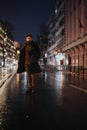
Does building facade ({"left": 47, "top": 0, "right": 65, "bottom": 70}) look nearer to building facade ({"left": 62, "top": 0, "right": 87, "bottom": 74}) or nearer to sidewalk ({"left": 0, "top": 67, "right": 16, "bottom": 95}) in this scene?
building facade ({"left": 62, "top": 0, "right": 87, "bottom": 74})

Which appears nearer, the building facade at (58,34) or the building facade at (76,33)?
the building facade at (76,33)

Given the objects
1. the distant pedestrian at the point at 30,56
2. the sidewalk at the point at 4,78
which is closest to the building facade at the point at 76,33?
the sidewalk at the point at 4,78

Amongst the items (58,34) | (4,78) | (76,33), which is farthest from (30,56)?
(58,34)

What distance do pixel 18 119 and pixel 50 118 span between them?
746mm

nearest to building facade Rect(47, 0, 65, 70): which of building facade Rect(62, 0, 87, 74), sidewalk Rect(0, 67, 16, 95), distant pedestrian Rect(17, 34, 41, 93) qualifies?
building facade Rect(62, 0, 87, 74)

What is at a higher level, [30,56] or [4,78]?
[30,56]

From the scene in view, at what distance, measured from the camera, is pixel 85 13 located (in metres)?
63.8

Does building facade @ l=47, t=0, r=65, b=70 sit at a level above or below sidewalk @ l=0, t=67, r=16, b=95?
above

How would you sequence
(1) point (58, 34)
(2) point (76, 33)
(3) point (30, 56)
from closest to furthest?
(3) point (30, 56) → (2) point (76, 33) → (1) point (58, 34)

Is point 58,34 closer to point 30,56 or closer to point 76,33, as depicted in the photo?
point 76,33

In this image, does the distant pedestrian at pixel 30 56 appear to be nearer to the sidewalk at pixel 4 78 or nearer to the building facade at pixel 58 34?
the sidewalk at pixel 4 78

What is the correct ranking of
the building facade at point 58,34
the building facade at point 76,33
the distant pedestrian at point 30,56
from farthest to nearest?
1. the building facade at point 58,34
2. the building facade at point 76,33
3. the distant pedestrian at point 30,56

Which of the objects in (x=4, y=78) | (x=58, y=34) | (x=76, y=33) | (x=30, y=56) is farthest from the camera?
(x=58, y=34)

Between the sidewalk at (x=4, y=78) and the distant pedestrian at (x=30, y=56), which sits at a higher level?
the distant pedestrian at (x=30, y=56)
